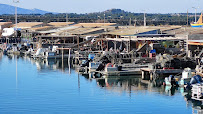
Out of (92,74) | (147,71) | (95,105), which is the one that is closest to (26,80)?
(92,74)

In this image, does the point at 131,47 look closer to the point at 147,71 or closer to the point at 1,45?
the point at 147,71

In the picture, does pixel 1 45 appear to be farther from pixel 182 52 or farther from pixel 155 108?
pixel 155 108

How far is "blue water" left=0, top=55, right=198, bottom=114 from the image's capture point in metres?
26.1

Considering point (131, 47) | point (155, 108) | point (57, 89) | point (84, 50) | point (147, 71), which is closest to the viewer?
point (155, 108)

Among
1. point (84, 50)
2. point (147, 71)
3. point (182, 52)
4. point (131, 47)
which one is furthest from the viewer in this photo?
point (84, 50)

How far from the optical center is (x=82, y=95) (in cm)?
2988

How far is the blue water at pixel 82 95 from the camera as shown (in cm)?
2606

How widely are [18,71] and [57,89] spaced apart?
11.2 metres

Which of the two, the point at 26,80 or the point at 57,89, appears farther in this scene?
the point at 26,80

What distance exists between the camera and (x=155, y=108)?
2608 centimetres

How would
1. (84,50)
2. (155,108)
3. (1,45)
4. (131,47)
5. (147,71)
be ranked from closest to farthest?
(155,108)
(147,71)
(131,47)
(84,50)
(1,45)

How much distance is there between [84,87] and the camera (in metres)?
32.7

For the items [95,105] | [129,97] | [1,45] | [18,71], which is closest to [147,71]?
[129,97]

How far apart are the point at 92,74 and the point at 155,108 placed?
1204 cm
